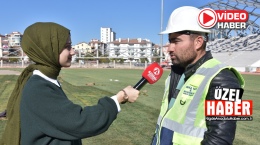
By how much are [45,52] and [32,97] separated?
288 mm

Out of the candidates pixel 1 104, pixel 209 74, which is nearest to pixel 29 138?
pixel 209 74

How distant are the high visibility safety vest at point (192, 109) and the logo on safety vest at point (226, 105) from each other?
0.07 m

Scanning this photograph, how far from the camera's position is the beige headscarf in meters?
1.92

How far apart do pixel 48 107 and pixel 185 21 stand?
116cm

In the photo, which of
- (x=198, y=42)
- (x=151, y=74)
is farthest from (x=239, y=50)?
(x=198, y=42)

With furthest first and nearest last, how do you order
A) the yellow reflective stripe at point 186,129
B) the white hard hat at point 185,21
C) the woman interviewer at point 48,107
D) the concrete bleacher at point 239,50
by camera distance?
the concrete bleacher at point 239,50
the white hard hat at point 185,21
the yellow reflective stripe at point 186,129
the woman interviewer at point 48,107

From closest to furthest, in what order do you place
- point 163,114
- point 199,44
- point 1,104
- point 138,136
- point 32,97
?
point 32,97 < point 199,44 < point 163,114 < point 138,136 < point 1,104

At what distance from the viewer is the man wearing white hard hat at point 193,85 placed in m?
2.00

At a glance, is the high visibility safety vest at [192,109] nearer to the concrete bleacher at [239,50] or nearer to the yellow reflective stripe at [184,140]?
the yellow reflective stripe at [184,140]

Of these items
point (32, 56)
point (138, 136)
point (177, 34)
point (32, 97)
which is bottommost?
point (138, 136)

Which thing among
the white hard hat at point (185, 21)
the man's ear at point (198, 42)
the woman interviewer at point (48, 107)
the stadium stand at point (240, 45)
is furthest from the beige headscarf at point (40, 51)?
the stadium stand at point (240, 45)

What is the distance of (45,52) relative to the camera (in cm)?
194

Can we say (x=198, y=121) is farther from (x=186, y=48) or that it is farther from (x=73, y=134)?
(x=73, y=134)

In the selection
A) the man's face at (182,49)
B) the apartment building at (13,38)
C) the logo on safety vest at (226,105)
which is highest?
the apartment building at (13,38)
